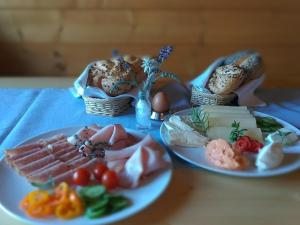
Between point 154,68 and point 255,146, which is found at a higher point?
point 154,68

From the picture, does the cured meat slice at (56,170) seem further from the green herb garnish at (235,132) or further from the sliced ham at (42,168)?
the green herb garnish at (235,132)

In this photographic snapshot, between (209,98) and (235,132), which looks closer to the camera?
(235,132)

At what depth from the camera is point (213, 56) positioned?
67.3 inches

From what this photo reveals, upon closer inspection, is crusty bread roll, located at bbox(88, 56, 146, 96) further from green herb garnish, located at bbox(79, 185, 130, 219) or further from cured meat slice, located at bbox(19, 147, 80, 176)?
green herb garnish, located at bbox(79, 185, 130, 219)

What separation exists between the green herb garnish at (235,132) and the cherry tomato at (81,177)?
0.40 m

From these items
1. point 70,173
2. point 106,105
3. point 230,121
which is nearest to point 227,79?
point 230,121

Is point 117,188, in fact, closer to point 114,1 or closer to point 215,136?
point 215,136

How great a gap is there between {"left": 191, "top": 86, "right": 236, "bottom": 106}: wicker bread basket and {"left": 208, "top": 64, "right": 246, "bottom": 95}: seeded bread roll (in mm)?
18

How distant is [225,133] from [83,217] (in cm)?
46

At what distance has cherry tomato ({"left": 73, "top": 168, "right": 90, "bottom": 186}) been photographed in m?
0.74

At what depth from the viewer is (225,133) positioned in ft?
3.08

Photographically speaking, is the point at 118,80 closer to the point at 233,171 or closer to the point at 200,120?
the point at 200,120

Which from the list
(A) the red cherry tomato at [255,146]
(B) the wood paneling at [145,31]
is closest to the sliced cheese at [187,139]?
(A) the red cherry tomato at [255,146]

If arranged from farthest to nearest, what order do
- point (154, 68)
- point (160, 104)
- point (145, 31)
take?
1. point (145, 31)
2. point (160, 104)
3. point (154, 68)
